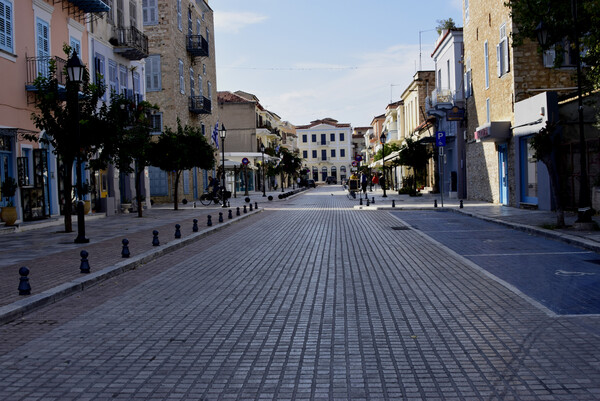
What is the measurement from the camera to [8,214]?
60.0 ft

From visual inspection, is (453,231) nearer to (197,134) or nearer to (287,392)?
(287,392)

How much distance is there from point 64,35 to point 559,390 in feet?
77.1

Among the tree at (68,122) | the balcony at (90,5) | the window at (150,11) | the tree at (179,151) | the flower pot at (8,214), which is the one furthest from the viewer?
the window at (150,11)

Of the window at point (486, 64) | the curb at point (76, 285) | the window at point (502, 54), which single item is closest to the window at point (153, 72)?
the window at point (486, 64)

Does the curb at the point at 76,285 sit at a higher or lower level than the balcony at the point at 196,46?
lower

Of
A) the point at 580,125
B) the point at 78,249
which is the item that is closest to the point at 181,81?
the point at 78,249

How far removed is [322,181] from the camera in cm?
13412

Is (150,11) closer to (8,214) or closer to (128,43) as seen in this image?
(128,43)

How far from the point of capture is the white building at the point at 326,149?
5349 inches

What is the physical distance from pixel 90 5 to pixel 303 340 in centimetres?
2267

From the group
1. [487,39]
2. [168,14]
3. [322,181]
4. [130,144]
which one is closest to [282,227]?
[130,144]

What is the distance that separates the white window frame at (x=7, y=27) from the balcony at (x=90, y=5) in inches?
183

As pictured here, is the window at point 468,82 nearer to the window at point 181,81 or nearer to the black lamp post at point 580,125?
the black lamp post at point 580,125

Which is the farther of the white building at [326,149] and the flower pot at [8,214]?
the white building at [326,149]
